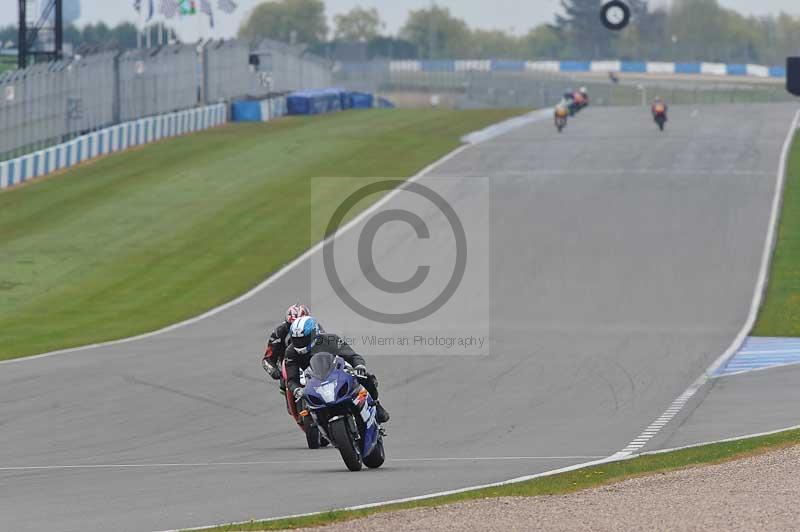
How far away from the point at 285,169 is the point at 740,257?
64.7ft

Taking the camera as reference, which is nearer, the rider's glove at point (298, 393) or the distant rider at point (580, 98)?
the rider's glove at point (298, 393)

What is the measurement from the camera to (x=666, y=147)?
164 feet

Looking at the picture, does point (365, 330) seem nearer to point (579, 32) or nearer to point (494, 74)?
point (494, 74)

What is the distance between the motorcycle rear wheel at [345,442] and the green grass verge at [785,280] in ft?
45.9

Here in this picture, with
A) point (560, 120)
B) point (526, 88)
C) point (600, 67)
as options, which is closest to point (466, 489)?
point (560, 120)

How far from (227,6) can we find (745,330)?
48.1m

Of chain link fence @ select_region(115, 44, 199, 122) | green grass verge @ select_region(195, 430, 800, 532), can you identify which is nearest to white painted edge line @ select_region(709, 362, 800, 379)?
green grass verge @ select_region(195, 430, 800, 532)

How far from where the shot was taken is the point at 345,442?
13.3 m

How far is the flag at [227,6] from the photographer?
2719 inches

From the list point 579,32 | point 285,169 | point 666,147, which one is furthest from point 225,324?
point 579,32

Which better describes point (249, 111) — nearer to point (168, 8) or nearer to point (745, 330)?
point (168, 8)

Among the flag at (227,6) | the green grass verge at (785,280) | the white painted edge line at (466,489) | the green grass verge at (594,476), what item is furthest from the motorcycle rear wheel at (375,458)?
the flag at (227,6)

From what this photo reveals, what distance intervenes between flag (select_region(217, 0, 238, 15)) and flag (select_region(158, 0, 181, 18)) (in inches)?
A: 104

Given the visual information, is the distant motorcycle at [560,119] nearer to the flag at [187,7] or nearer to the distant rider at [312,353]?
the flag at [187,7]
